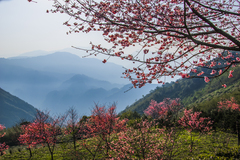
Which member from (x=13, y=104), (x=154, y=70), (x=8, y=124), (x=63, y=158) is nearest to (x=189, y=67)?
(x=154, y=70)

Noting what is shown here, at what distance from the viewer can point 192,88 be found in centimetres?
10256

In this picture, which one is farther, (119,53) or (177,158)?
(177,158)

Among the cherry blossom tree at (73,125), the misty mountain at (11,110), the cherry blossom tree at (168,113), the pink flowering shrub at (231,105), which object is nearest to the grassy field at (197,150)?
the cherry blossom tree at (168,113)

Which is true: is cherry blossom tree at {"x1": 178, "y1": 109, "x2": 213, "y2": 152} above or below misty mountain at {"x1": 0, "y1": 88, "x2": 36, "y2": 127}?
below

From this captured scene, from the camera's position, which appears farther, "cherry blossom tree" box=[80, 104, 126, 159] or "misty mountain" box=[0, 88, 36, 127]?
"misty mountain" box=[0, 88, 36, 127]

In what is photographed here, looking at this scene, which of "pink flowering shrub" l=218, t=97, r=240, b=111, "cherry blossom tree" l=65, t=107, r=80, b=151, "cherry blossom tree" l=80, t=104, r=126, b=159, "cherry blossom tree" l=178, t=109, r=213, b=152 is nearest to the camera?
"cherry blossom tree" l=80, t=104, r=126, b=159

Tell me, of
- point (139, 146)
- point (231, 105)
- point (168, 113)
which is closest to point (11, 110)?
point (168, 113)

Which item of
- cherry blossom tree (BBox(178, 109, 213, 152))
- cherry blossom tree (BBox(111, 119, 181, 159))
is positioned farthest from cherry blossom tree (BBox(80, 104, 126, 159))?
cherry blossom tree (BBox(178, 109, 213, 152))

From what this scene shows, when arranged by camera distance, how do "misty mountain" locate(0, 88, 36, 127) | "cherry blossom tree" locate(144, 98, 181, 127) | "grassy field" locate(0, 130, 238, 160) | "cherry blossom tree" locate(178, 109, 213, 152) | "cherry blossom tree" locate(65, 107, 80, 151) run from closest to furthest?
1. "grassy field" locate(0, 130, 238, 160)
2. "cherry blossom tree" locate(144, 98, 181, 127)
3. "cherry blossom tree" locate(178, 109, 213, 152)
4. "cherry blossom tree" locate(65, 107, 80, 151)
5. "misty mountain" locate(0, 88, 36, 127)

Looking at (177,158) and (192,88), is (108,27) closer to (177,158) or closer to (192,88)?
(177,158)

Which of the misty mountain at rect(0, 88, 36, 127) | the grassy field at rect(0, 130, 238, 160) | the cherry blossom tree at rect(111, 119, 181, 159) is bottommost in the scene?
the grassy field at rect(0, 130, 238, 160)

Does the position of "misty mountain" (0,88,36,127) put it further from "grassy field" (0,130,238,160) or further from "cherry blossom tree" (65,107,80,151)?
"grassy field" (0,130,238,160)

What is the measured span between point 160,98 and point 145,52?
10578 centimetres

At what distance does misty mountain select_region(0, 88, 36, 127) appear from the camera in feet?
482
